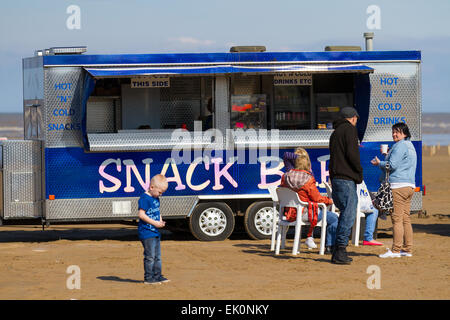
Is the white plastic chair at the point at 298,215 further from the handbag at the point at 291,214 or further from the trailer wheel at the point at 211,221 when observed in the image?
the trailer wheel at the point at 211,221

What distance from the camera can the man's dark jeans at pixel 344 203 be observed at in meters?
10.2

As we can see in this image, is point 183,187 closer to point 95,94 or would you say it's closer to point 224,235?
point 224,235

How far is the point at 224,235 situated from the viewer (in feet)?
43.4

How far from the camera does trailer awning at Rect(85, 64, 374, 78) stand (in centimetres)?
1271

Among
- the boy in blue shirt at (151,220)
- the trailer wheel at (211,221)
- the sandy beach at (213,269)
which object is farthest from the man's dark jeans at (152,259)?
the trailer wheel at (211,221)

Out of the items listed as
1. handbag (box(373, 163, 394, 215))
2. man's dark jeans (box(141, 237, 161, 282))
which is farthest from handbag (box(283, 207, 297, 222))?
man's dark jeans (box(141, 237, 161, 282))

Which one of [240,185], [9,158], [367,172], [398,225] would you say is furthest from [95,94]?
[398,225]

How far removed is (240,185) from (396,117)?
2611 mm

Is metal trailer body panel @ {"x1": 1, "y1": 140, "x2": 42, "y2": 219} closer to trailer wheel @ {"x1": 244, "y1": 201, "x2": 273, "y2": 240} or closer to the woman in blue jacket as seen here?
trailer wheel @ {"x1": 244, "y1": 201, "x2": 273, "y2": 240}

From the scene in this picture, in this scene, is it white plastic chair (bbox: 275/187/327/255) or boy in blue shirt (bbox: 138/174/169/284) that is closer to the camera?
boy in blue shirt (bbox: 138/174/169/284)

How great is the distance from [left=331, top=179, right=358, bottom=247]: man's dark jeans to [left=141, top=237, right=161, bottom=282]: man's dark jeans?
7.80 ft

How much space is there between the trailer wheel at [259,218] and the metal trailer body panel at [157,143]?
0.20 m

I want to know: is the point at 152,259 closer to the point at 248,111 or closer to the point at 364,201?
the point at 364,201

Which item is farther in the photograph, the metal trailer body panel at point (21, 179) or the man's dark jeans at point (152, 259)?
the metal trailer body panel at point (21, 179)
